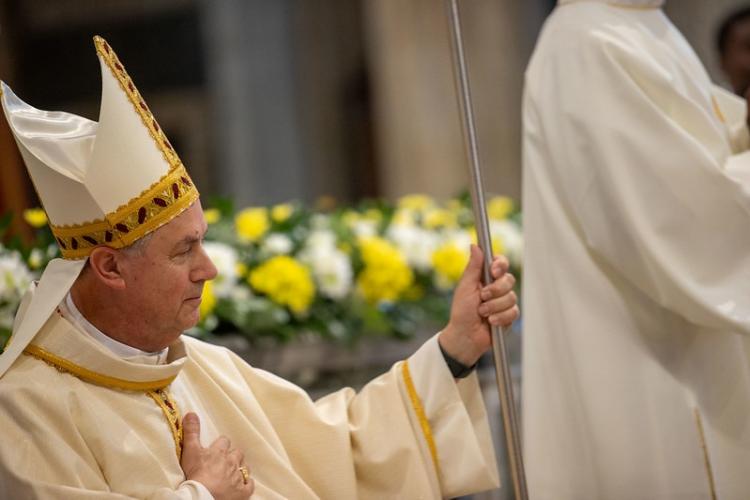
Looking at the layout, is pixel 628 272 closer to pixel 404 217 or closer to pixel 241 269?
pixel 241 269

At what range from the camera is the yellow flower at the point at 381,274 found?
220 inches

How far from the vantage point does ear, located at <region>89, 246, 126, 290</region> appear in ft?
8.71

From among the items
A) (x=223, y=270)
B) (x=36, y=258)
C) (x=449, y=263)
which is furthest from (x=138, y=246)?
(x=449, y=263)

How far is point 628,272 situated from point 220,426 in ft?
4.22

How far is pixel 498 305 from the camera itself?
119 inches

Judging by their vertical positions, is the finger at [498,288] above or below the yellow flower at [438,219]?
above

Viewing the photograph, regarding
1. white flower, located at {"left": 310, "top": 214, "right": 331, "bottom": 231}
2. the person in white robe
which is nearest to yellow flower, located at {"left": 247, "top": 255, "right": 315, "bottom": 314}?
white flower, located at {"left": 310, "top": 214, "right": 331, "bottom": 231}

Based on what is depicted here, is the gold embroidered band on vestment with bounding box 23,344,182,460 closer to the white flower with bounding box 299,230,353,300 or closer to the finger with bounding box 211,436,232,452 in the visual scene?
the finger with bounding box 211,436,232,452

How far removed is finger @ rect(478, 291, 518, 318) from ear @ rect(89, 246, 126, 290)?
2.89ft

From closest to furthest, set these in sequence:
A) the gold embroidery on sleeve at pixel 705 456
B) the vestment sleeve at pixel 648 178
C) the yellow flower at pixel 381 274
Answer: the vestment sleeve at pixel 648 178, the gold embroidery on sleeve at pixel 705 456, the yellow flower at pixel 381 274

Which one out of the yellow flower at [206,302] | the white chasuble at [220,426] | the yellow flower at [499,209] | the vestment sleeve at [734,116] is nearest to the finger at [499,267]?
the white chasuble at [220,426]

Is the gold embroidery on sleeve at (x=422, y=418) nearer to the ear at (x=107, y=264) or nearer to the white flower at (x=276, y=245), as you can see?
the ear at (x=107, y=264)

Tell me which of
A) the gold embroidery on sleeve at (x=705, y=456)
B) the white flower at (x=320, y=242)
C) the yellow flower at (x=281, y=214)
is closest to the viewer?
the gold embroidery on sleeve at (x=705, y=456)

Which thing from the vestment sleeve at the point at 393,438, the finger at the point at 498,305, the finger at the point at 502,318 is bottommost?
the vestment sleeve at the point at 393,438
